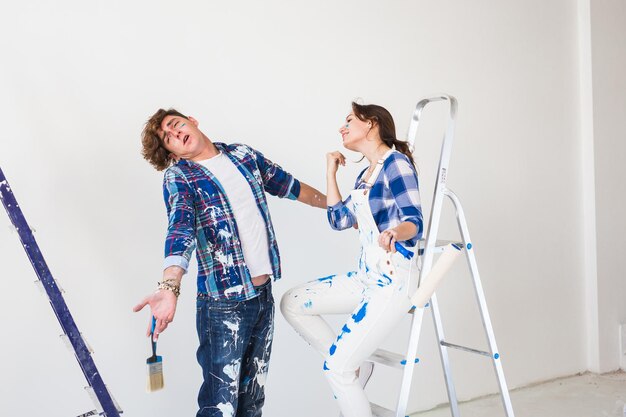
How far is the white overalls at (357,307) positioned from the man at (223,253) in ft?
0.53

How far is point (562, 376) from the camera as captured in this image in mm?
4516

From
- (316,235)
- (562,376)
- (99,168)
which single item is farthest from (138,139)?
(562,376)

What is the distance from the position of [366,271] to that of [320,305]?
0.21 m

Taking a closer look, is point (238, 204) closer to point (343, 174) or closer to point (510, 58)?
point (343, 174)

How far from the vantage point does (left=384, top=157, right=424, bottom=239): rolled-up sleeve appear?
2319mm

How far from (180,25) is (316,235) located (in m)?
1.22

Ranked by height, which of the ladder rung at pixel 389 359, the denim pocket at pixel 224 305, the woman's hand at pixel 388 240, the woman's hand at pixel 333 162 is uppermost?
the woman's hand at pixel 333 162

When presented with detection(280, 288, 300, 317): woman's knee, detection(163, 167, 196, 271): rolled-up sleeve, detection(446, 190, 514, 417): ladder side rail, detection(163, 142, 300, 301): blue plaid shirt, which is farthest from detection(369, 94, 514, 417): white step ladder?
detection(163, 167, 196, 271): rolled-up sleeve

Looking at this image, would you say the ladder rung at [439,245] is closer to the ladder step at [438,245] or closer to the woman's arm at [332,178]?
the ladder step at [438,245]

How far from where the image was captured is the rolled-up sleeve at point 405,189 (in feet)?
7.61

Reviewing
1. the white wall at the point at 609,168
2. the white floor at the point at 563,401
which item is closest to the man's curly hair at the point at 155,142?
the white floor at the point at 563,401

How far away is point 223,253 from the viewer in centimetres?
241

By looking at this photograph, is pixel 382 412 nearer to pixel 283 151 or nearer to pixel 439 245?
pixel 439 245

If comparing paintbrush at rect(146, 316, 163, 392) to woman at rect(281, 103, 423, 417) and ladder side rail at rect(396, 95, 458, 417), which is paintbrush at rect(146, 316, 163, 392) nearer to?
woman at rect(281, 103, 423, 417)
